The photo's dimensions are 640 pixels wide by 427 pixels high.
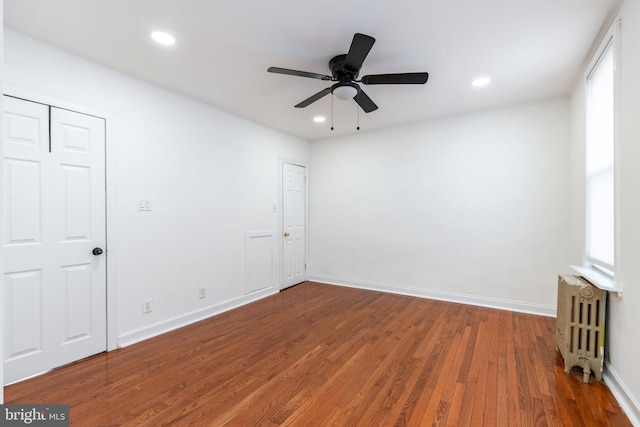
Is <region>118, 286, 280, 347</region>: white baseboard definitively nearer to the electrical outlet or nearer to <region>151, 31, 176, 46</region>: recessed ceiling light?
the electrical outlet

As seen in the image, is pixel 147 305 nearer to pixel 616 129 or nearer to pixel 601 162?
pixel 616 129

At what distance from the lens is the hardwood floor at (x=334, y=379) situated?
6.39 ft

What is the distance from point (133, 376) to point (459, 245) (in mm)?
3939

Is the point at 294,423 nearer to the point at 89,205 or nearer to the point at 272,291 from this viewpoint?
the point at 89,205

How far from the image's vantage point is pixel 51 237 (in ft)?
8.09

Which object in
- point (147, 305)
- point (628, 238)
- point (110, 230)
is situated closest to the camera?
point (628, 238)

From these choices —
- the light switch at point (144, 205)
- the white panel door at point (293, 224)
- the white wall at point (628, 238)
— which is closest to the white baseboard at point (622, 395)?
the white wall at point (628, 238)

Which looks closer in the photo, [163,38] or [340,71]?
[163,38]

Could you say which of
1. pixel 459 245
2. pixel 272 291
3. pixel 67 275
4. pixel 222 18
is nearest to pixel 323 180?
pixel 272 291

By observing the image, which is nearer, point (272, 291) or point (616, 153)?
point (616, 153)

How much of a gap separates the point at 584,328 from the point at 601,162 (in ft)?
4.48

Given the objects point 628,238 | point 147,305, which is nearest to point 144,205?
point 147,305

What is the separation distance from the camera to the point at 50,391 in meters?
2.18

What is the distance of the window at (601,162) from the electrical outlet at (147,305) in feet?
13.2
